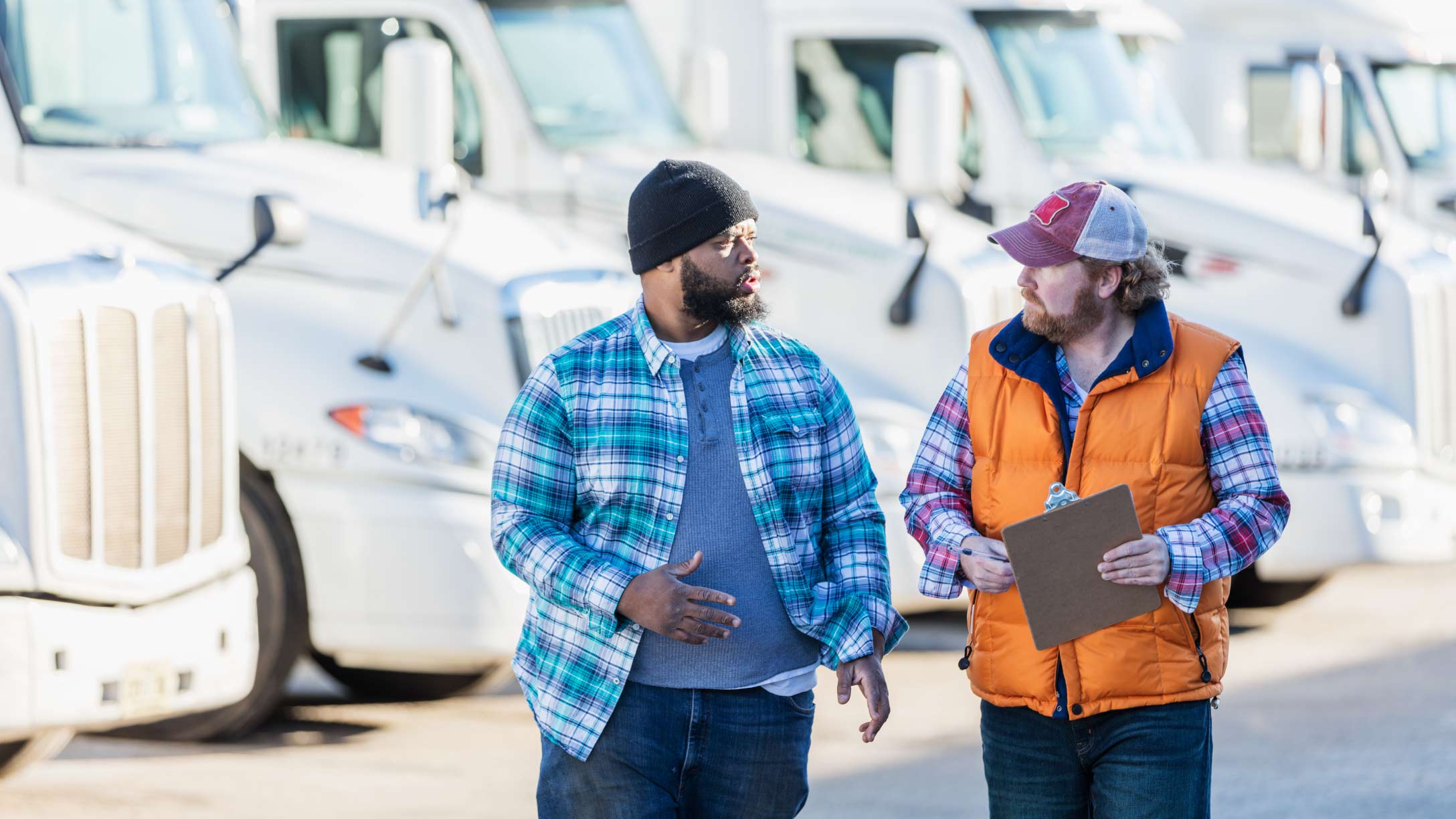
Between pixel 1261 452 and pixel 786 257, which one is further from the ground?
pixel 1261 452

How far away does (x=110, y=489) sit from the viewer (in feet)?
21.5

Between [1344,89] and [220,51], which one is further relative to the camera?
[1344,89]

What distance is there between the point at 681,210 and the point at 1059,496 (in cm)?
82

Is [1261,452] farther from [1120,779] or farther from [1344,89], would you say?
[1344,89]

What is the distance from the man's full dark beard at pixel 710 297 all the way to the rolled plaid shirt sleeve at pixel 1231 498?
83cm

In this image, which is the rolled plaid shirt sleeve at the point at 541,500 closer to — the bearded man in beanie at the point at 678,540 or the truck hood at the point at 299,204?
the bearded man in beanie at the point at 678,540

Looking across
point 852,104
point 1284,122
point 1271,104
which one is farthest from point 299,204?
point 1284,122

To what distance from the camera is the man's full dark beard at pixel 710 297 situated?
153 inches

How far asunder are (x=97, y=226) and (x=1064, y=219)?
394 cm

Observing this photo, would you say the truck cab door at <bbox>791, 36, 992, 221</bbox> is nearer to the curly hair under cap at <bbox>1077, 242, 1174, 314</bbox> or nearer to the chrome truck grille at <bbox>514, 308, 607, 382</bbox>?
the chrome truck grille at <bbox>514, 308, 607, 382</bbox>

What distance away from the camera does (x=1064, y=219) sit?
3875 millimetres

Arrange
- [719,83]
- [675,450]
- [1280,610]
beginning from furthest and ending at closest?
[1280,610] < [719,83] < [675,450]

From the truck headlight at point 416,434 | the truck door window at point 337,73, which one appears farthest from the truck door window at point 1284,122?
the truck headlight at point 416,434

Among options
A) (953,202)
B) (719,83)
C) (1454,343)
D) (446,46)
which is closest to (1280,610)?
(1454,343)
